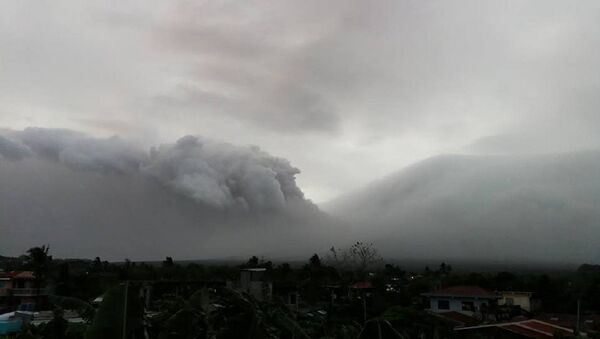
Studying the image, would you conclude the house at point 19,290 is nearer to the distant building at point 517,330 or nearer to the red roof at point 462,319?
the red roof at point 462,319

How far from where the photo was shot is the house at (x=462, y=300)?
142ft

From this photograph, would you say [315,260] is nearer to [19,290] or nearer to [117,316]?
[19,290]

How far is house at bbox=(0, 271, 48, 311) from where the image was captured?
178ft

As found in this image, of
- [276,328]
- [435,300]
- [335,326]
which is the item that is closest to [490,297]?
[435,300]

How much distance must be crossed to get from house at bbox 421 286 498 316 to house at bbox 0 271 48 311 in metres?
40.3

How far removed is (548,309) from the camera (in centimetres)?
5178

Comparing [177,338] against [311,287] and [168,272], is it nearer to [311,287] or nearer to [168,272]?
[311,287]

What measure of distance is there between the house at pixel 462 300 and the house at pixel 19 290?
132 ft

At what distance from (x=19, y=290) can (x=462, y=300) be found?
155 ft

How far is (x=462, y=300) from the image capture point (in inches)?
1746

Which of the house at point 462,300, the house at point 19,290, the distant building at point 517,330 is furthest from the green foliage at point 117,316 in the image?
the house at point 19,290

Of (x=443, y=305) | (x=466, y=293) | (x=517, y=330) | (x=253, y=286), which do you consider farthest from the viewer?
(x=443, y=305)

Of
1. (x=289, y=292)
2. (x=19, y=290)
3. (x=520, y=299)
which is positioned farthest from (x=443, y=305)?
(x=19, y=290)

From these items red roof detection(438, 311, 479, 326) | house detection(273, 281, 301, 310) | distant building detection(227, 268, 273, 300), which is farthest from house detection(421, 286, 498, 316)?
distant building detection(227, 268, 273, 300)
